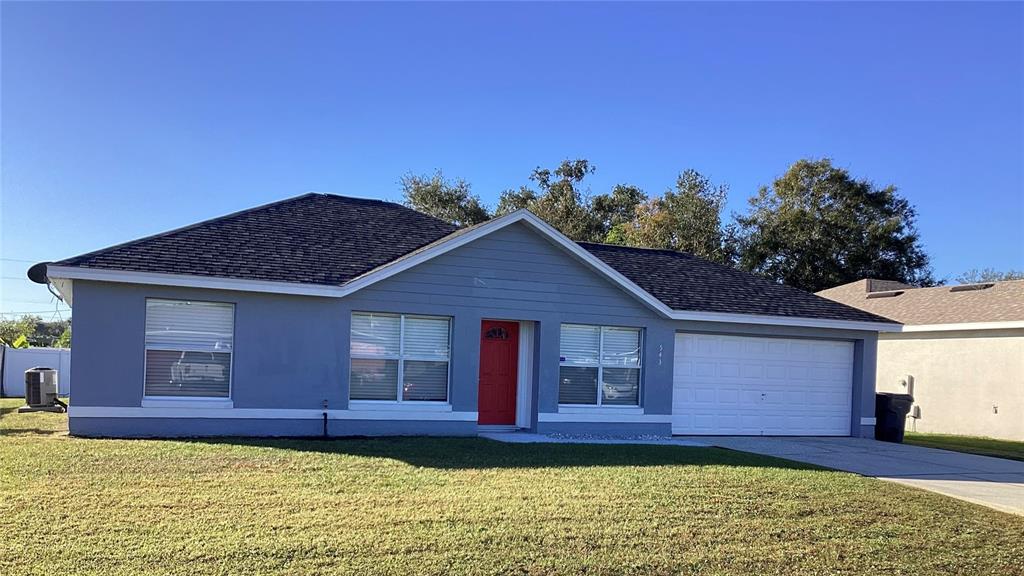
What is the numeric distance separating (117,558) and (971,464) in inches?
529

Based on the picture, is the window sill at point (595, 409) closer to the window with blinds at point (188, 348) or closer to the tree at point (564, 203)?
the window with blinds at point (188, 348)

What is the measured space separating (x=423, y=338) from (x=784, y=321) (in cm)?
770

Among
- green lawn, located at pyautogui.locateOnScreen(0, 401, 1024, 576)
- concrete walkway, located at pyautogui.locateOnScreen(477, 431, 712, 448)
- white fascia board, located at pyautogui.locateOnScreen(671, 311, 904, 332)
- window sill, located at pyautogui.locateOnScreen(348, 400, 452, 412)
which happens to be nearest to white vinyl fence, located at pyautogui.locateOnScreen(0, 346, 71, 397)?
window sill, located at pyautogui.locateOnScreen(348, 400, 452, 412)

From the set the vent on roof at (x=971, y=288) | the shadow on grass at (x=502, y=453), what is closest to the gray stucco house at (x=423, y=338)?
the shadow on grass at (x=502, y=453)

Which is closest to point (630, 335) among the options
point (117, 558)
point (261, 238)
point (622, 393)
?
point (622, 393)

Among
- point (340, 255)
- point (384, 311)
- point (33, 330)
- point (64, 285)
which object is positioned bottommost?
point (33, 330)

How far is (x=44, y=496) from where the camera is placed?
8422 mm

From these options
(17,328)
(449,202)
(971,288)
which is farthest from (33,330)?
(971,288)

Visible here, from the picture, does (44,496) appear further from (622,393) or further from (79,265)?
(622,393)

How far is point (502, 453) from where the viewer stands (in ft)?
40.5

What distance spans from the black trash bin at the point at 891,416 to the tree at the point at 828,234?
939 inches

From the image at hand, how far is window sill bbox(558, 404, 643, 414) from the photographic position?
51.1 feet

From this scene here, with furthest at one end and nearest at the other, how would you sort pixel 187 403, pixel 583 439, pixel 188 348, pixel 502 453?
pixel 583 439
pixel 188 348
pixel 187 403
pixel 502 453

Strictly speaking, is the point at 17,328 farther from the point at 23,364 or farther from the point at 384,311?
the point at 384,311
